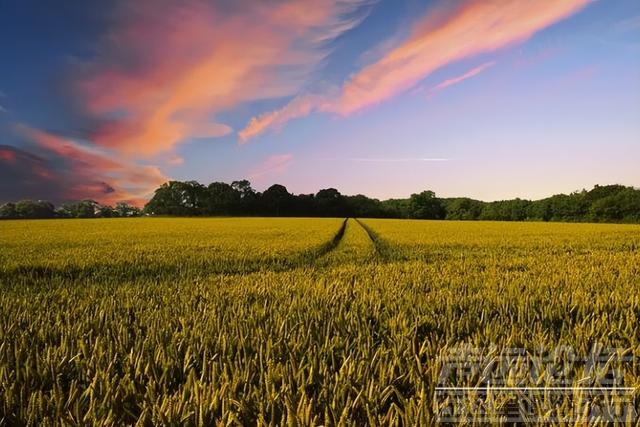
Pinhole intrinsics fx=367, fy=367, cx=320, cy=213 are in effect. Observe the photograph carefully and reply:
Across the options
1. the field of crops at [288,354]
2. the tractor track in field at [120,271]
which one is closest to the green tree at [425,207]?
the tractor track in field at [120,271]

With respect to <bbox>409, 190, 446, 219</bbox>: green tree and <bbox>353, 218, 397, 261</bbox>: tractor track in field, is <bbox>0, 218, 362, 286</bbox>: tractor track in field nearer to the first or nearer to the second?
<bbox>353, 218, 397, 261</bbox>: tractor track in field

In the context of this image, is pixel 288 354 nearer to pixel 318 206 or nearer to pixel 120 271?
pixel 120 271

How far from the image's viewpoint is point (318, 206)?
12838cm

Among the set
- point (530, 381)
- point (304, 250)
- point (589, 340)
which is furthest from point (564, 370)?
point (304, 250)

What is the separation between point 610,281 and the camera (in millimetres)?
6207

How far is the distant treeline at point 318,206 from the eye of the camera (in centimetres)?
11445

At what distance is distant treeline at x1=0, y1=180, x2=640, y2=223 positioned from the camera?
114 metres

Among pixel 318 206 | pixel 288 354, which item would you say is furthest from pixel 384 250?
pixel 318 206

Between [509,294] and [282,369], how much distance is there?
3.73 meters

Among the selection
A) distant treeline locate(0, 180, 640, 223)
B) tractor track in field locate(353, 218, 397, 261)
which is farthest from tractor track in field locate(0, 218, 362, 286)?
distant treeline locate(0, 180, 640, 223)

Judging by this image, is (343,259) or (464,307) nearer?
(464,307)

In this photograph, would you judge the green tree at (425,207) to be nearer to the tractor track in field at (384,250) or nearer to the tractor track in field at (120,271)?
the tractor track in field at (384,250)

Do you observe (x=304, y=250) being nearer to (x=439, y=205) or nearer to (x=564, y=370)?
(x=564, y=370)

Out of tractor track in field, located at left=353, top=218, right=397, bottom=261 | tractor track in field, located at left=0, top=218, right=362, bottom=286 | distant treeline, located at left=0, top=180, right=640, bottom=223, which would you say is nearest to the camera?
tractor track in field, located at left=0, top=218, right=362, bottom=286
